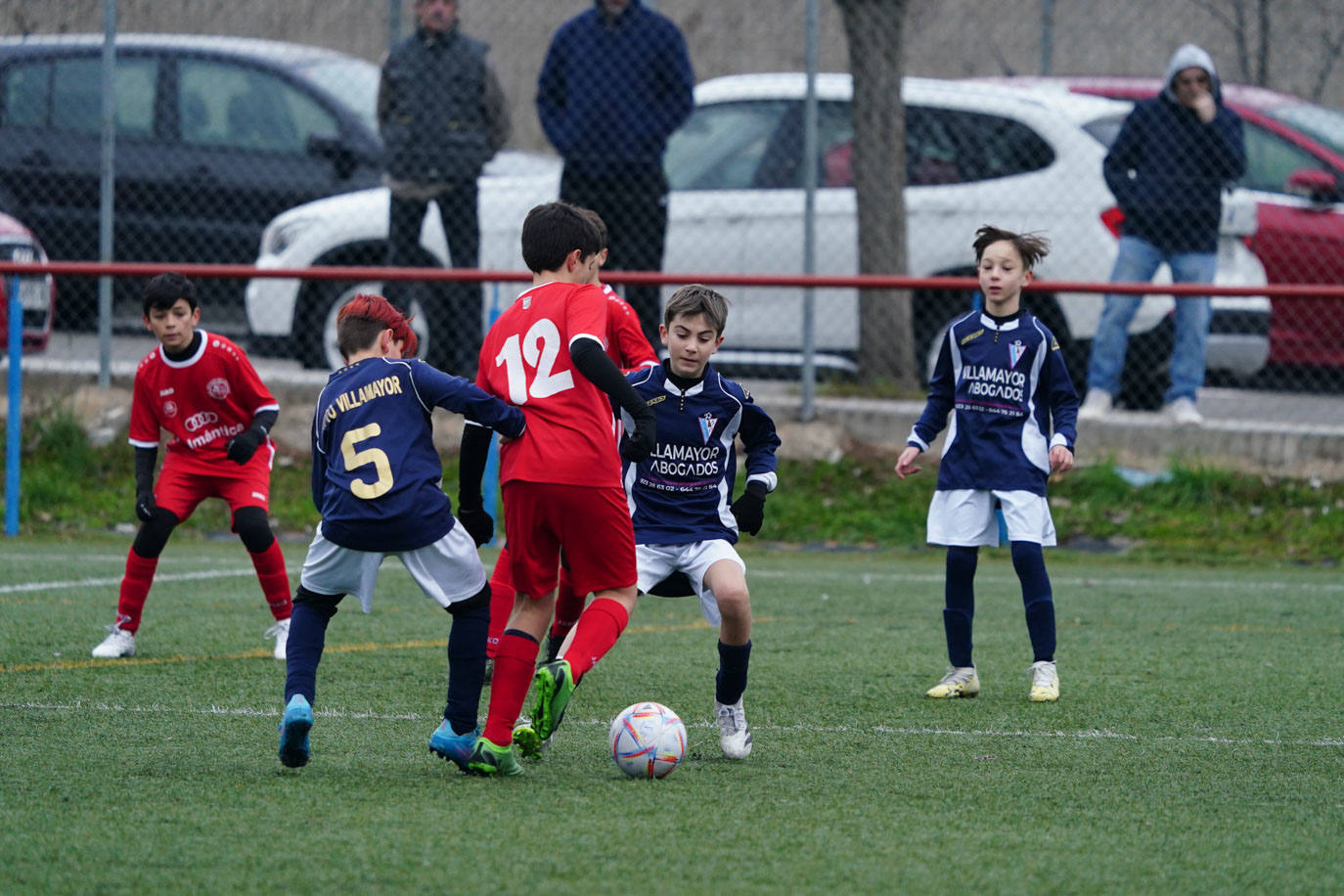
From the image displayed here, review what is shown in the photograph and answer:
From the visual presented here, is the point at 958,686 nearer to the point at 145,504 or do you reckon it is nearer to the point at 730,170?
the point at 145,504

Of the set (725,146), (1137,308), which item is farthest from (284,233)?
(1137,308)

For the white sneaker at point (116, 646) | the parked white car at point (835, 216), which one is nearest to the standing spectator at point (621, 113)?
the parked white car at point (835, 216)

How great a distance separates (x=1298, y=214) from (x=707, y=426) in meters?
7.38

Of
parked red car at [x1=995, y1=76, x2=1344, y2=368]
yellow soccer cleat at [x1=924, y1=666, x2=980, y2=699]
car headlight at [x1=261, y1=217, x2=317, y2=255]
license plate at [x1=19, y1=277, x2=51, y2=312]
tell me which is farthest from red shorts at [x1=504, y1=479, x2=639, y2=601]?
car headlight at [x1=261, y1=217, x2=317, y2=255]

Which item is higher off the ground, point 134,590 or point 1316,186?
point 1316,186

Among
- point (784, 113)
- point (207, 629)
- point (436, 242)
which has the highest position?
point (784, 113)

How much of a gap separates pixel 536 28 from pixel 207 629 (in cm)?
666

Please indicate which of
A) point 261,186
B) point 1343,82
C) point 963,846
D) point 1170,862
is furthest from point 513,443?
point 1343,82

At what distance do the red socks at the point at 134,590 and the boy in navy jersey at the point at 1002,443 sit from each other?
9.01 ft

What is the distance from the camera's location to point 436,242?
11438 millimetres

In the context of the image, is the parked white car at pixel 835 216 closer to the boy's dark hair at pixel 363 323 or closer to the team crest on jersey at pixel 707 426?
the team crest on jersey at pixel 707 426

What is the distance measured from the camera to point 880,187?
1099cm

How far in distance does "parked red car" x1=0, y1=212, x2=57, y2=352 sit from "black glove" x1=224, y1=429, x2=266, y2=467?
15.0 ft

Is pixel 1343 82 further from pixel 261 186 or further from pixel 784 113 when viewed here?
pixel 261 186
